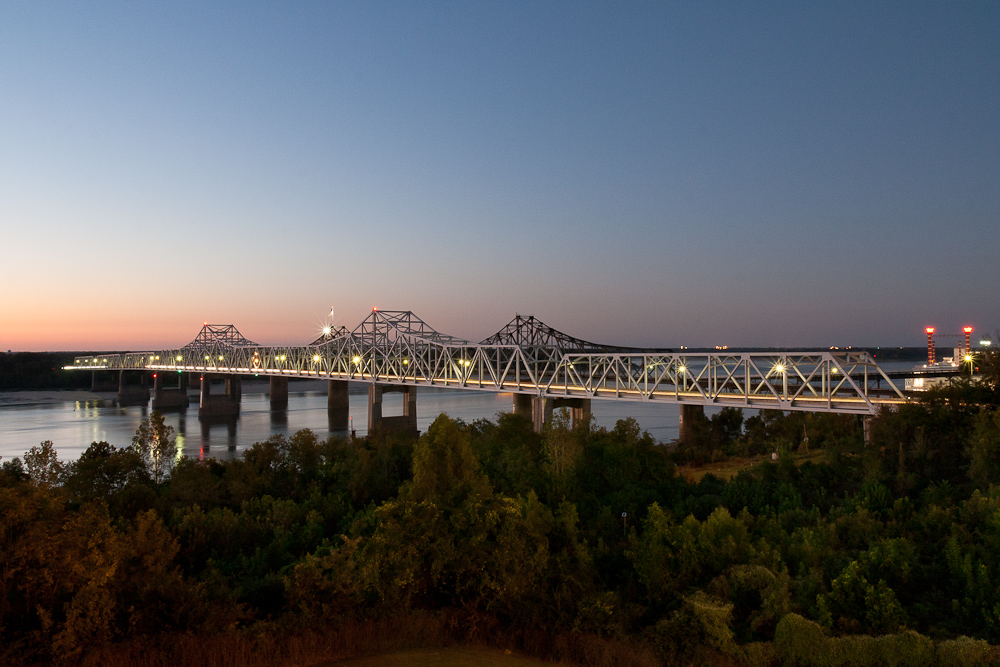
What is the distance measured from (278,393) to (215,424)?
2301cm

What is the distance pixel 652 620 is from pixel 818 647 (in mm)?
3589

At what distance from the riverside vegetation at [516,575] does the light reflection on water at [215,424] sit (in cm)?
3750

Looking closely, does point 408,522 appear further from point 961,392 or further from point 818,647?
point 961,392

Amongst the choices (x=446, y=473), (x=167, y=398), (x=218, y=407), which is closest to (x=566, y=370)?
(x=446, y=473)

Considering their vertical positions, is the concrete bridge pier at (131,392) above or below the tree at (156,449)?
above

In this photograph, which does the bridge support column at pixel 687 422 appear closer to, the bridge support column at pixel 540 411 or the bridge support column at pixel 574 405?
the bridge support column at pixel 574 405

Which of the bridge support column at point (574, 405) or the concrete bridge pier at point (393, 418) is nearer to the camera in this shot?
the bridge support column at point (574, 405)

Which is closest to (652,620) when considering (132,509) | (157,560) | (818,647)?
(818,647)

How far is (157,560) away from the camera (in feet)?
47.4

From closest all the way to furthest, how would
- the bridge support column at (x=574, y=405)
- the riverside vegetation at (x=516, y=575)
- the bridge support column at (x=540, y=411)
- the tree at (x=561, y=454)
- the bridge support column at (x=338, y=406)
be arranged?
the riverside vegetation at (x=516, y=575) → the tree at (x=561, y=454) → the bridge support column at (x=540, y=411) → the bridge support column at (x=574, y=405) → the bridge support column at (x=338, y=406)

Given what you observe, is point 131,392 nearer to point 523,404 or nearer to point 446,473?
point 523,404

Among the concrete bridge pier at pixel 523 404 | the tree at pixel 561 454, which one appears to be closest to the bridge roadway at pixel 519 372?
the concrete bridge pier at pixel 523 404

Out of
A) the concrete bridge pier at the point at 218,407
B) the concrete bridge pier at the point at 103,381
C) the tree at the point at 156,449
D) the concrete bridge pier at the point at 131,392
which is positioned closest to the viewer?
the tree at the point at 156,449

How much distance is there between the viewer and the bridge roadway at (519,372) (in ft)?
128
